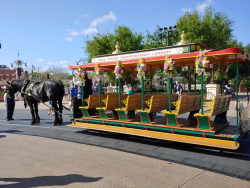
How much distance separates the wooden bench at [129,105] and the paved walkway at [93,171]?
4.66 ft

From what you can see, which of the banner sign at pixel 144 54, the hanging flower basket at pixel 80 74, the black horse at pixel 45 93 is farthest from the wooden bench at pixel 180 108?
the black horse at pixel 45 93

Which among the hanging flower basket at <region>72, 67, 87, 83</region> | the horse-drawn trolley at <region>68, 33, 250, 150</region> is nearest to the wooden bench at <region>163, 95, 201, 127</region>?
the horse-drawn trolley at <region>68, 33, 250, 150</region>

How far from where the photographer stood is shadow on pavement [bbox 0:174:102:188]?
3.81 m

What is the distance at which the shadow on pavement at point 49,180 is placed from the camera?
3.81 meters

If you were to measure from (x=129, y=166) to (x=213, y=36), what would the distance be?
23411 millimetres

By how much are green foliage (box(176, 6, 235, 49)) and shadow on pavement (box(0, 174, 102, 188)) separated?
22802 millimetres

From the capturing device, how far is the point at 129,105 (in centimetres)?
698

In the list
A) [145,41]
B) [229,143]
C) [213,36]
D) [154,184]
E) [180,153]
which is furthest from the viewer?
[145,41]

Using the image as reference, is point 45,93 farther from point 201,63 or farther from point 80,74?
point 201,63

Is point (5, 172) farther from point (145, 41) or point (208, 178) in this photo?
point (145, 41)

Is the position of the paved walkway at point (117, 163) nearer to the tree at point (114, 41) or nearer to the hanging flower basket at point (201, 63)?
the hanging flower basket at point (201, 63)

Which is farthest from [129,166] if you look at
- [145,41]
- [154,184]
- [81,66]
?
[145,41]

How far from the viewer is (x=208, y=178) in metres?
3.99

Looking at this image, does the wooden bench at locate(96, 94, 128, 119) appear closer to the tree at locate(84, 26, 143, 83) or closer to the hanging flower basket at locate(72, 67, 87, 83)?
the hanging flower basket at locate(72, 67, 87, 83)
